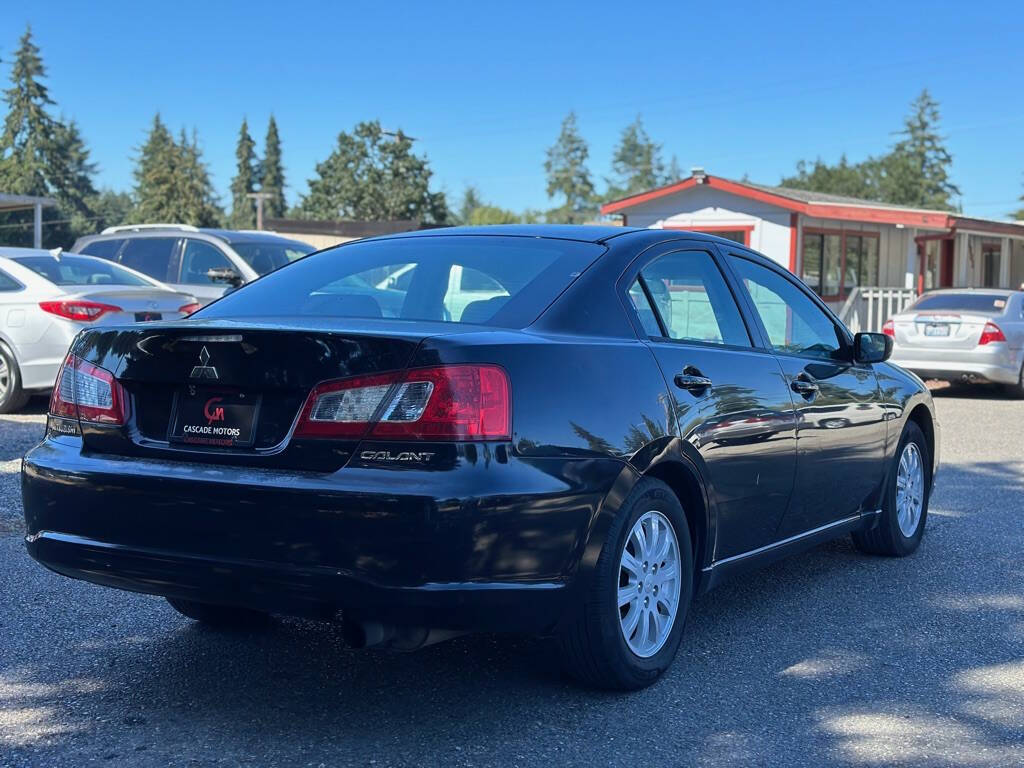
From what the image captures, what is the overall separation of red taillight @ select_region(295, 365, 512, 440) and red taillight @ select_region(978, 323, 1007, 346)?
1326 cm

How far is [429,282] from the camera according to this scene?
14.7ft

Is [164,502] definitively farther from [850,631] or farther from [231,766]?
[850,631]

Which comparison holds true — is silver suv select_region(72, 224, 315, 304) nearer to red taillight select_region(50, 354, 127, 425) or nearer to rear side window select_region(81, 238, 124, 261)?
rear side window select_region(81, 238, 124, 261)

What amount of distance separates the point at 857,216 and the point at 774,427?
21.0 m

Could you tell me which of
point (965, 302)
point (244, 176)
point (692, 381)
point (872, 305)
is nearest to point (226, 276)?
point (692, 381)

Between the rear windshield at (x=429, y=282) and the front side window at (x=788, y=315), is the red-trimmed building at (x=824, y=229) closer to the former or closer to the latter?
the front side window at (x=788, y=315)

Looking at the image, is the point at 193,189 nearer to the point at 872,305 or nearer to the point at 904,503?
the point at 872,305

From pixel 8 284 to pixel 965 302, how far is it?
1171 cm

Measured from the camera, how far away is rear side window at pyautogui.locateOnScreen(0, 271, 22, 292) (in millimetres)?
10961

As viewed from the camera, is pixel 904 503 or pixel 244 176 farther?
pixel 244 176

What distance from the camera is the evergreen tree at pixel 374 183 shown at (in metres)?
82.9

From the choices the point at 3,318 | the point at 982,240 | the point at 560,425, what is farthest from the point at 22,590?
the point at 982,240

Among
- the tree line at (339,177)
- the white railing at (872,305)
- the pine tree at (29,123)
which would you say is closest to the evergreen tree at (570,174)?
the tree line at (339,177)

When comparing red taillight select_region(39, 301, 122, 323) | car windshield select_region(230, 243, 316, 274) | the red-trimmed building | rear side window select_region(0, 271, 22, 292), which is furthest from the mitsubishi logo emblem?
the red-trimmed building
